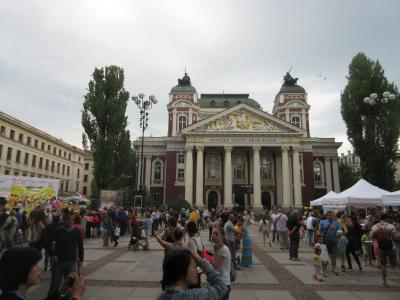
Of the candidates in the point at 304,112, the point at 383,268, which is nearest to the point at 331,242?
the point at 383,268

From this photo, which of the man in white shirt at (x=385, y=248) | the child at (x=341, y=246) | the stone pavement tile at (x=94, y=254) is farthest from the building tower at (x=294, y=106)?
the man in white shirt at (x=385, y=248)

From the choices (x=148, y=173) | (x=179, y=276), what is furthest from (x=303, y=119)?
(x=179, y=276)

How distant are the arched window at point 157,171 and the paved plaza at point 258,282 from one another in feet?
116

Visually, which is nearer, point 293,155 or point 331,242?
point 331,242

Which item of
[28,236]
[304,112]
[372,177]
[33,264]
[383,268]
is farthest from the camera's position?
[304,112]

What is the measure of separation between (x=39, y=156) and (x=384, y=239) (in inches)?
2126

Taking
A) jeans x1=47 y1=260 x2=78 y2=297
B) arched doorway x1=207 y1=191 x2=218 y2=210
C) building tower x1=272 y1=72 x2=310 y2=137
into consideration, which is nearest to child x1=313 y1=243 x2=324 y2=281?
jeans x1=47 y1=260 x2=78 y2=297

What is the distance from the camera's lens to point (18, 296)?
7.34ft

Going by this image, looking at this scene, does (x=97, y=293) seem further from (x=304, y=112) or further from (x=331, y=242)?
(x=304, y=112)

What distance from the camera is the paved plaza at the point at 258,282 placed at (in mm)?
7301

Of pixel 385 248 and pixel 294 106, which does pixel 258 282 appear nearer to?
pixel 385 248

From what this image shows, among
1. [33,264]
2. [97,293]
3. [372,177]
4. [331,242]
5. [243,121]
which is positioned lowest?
[97,293]

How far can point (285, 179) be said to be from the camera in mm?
41406

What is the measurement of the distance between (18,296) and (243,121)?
4197cm
